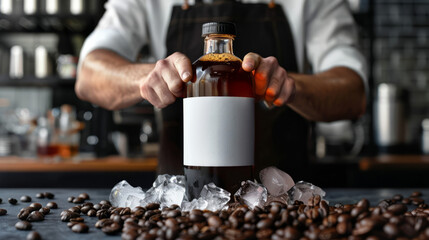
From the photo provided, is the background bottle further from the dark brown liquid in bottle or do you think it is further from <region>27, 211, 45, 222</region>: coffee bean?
<region>27, 211, 45, 222</region>: coffee bean

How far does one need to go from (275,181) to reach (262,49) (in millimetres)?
705

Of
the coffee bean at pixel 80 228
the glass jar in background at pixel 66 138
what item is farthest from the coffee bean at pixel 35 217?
the glass jar in background at pixel 66 138

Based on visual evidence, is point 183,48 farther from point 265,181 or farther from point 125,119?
point 125,119

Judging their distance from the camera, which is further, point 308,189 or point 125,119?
point 125,119

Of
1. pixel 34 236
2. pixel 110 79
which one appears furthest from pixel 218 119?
pixel 110 79

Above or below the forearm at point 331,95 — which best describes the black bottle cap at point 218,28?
above

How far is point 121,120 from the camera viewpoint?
2.84m

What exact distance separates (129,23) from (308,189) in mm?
1015

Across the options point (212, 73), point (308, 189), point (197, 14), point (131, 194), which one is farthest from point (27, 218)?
point (197, 14)

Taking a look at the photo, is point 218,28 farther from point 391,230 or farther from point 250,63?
point 391,230

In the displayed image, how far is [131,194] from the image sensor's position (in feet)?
3.05

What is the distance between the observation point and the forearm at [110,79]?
1.23 meters

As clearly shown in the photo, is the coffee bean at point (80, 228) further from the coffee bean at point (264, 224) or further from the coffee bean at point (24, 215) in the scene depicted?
the coffee bean at point (264, 224)

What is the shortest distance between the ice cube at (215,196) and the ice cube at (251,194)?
0.10 feet
